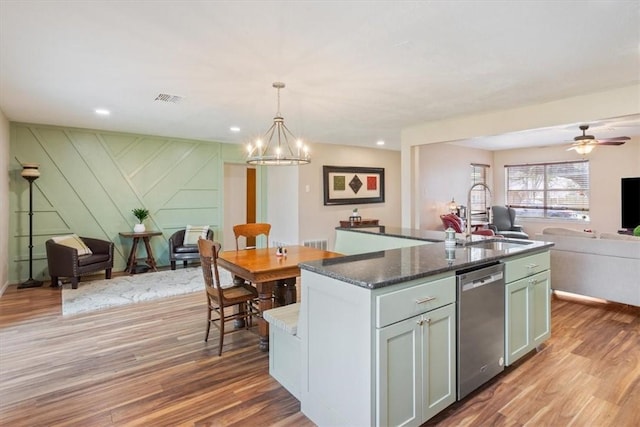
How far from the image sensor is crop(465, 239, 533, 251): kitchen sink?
2684mm

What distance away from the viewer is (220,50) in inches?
106

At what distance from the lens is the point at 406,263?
2.06 m

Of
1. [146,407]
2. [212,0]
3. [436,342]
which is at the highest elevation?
[212,0]

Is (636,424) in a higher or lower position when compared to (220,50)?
lower

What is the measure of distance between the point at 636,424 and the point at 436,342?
126cm

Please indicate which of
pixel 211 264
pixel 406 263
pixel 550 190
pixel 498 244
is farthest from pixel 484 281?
pixel 550 190

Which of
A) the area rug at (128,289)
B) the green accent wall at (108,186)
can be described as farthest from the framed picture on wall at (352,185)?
the area rug at (128,289)

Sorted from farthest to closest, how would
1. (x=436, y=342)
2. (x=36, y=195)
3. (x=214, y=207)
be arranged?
(x=214, y=207)
(x=36, y=195)
(x=436, y=342)

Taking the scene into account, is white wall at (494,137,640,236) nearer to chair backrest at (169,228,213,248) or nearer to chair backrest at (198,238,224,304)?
chair backrest at (169,228,213,248)

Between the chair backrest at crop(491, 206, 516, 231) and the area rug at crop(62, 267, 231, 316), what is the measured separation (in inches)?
238

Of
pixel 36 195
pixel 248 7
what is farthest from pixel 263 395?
pixel 36 195

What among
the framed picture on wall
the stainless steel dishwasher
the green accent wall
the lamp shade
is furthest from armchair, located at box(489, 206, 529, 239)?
the lamp shade

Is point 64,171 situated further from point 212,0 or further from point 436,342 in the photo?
point 436,342

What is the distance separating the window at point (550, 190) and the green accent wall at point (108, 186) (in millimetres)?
6763
